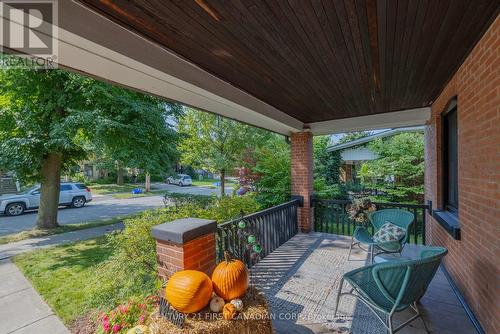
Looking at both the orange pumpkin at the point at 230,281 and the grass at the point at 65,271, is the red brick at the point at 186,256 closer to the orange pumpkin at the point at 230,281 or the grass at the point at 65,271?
the orange pumpkin at the point at 230,281

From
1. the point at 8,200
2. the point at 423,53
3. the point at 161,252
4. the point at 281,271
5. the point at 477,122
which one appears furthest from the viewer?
the point at 8,200

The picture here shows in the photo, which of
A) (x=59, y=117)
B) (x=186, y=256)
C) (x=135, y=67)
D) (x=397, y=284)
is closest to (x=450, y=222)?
(x=397, y=284)

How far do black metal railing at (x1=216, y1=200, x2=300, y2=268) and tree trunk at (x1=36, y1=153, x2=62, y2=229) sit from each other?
639 centimetres

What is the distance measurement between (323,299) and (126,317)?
2035 mm

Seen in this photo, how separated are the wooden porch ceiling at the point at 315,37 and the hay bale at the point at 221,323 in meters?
2.01

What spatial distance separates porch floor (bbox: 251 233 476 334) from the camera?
230 centimetres

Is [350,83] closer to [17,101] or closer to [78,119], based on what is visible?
[78,119]

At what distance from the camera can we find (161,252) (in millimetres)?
2016

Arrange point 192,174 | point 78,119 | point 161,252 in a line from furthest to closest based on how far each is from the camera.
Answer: point 192,174
point 78,119
point 161,252

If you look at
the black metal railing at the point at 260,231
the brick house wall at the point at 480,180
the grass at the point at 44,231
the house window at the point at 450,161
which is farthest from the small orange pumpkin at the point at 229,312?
the grass at the point at 44,231

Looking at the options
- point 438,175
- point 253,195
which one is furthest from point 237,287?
point 253,195

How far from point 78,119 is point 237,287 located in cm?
593

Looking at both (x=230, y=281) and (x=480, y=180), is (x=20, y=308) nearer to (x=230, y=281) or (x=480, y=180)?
(x=230, y=281)

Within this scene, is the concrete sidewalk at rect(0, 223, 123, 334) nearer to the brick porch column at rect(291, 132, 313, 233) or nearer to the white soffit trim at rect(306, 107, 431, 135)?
the brick porch column at rect(291, 132, 313, 233)
